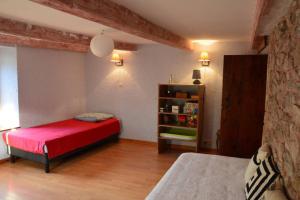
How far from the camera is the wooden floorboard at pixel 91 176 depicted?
3.08m

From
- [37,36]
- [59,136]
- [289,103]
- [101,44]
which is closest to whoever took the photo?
[289,103]

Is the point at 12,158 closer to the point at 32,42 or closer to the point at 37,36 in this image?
the point at 32,42

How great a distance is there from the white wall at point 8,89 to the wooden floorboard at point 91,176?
0.84 metres

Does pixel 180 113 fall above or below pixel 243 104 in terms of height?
below

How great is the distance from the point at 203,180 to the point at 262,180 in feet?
1.95

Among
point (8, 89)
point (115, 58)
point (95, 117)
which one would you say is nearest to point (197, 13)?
point (115, 58)

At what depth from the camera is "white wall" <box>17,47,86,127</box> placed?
4.45 meters

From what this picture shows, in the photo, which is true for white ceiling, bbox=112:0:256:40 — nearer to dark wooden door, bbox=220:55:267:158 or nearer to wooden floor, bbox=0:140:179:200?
dark wooden door, bbox=220:55:267:158

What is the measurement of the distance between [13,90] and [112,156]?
2263 mm

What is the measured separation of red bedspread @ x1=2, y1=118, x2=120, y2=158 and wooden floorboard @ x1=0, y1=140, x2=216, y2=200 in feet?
1.05

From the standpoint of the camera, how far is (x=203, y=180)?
227 cm

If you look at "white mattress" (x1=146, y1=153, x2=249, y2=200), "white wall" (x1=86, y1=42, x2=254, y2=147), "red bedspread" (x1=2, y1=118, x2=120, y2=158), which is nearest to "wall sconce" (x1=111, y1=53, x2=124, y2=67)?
"white wall" (x1=86, y1=42, x2=254, y2=147)

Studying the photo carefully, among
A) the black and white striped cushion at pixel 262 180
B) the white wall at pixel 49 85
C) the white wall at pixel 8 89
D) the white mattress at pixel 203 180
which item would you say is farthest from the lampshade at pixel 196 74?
the white wall at pixel 8 89

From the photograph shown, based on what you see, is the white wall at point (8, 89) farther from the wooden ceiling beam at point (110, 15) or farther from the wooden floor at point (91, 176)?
the wooden ceiling beam at point (110, 15)
